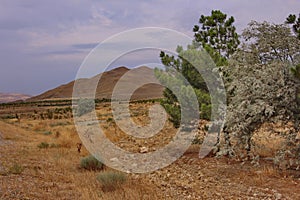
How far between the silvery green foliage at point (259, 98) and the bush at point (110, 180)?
2875 mm

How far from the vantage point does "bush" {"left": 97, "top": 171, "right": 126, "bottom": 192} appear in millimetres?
7434

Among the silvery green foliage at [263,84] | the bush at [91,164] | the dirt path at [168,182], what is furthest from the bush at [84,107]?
the silvery green foliage at [263,84]

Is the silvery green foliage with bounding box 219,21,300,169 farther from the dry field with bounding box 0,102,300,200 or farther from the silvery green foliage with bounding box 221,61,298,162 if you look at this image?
the dry field with bounding box 0,102,300,200

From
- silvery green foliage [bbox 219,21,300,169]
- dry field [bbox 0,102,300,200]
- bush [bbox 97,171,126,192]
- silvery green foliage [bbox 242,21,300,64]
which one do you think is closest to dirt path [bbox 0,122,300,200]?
→ dry field [bbox 0,102,300,200]

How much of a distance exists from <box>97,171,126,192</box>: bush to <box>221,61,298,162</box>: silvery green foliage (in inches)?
113

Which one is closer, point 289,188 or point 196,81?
point 289,188

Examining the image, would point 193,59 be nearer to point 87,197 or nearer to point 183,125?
point 183,125

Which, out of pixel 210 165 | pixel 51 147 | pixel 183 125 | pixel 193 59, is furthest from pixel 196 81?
pixel 51 147

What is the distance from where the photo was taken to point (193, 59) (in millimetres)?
10984

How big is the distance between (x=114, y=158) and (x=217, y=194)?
17.1 feet

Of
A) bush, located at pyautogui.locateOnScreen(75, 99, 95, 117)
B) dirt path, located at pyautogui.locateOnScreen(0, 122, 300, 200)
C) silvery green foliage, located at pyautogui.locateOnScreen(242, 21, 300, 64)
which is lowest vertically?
dirt path, located at pyautogui.locateOnScreen(0, 122, 300, 200)

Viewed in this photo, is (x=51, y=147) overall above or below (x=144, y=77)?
below

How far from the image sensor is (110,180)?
7543 millimetres

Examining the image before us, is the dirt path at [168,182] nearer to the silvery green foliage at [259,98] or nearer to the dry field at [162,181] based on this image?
the dry field at [162,181]
